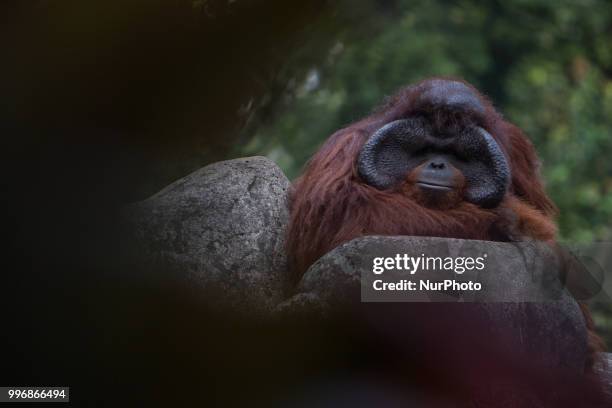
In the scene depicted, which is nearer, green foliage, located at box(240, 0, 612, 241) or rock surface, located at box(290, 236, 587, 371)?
rock surface, located at box(290, 236, 587, 371)

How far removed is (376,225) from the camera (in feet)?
7.00

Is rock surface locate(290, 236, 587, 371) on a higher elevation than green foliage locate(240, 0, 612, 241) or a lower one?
lower

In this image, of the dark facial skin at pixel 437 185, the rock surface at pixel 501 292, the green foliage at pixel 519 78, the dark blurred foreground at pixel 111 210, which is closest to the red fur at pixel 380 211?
the dark facial skin at pixel 437 185

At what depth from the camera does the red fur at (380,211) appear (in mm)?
2150

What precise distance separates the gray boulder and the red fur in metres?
0.06

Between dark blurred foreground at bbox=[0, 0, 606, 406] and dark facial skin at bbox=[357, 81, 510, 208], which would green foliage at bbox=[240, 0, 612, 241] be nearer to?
dark facial skin at bbox=[357, 81, 510, 208]

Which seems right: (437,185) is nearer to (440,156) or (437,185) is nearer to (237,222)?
(440,156)

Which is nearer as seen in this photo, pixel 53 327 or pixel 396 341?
pixel 53 327

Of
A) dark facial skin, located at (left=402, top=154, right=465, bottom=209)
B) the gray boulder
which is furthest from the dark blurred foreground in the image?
dark facial skin, located at (left=402, top=154, right=465, bottom=209)

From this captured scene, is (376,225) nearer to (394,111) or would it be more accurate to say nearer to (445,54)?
(394,111)

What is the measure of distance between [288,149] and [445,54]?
345 centimetres

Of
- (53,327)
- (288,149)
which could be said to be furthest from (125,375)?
(288,149)

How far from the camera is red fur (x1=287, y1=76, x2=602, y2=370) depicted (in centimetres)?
215

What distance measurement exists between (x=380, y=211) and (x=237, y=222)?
0.38m
